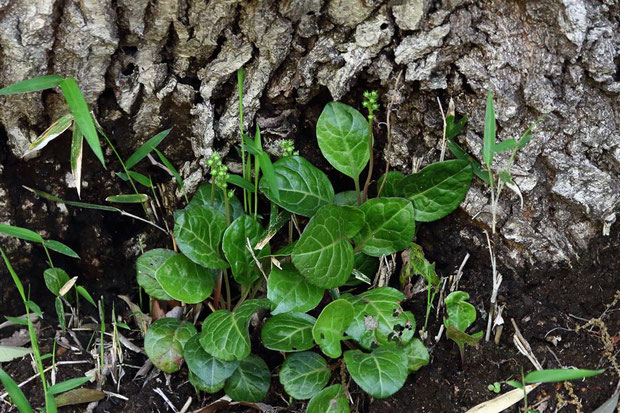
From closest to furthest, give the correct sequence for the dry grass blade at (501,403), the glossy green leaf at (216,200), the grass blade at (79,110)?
the grass blade at (79,110)
the dry grass blade at (501,403)
the glossy green leaf at (216,200)

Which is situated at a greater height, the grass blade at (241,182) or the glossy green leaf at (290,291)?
the grass blade at (241,182)

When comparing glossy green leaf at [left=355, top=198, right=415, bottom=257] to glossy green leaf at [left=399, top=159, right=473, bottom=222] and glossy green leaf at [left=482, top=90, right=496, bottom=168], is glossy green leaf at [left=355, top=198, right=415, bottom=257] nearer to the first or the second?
glossy green leaf at [left=399, top=159, right=473, bottom=222]

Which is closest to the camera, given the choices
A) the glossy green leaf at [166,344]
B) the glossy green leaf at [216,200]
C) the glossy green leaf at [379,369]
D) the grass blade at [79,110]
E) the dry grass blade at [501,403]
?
the grass blade at [79,110]

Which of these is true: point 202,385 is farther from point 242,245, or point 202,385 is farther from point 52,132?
point 52,132

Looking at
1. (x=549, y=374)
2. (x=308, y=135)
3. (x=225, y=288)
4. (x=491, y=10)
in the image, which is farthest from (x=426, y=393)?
(x=491, y=10)

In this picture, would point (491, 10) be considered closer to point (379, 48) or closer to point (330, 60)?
point (379, 48)

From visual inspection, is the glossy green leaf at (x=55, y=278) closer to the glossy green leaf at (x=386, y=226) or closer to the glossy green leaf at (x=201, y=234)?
the glossy green leaf at (x=201, y=234)

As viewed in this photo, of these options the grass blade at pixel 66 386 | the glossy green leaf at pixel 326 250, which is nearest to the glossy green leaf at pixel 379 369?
the glossy green leaf at pixel 326 250
